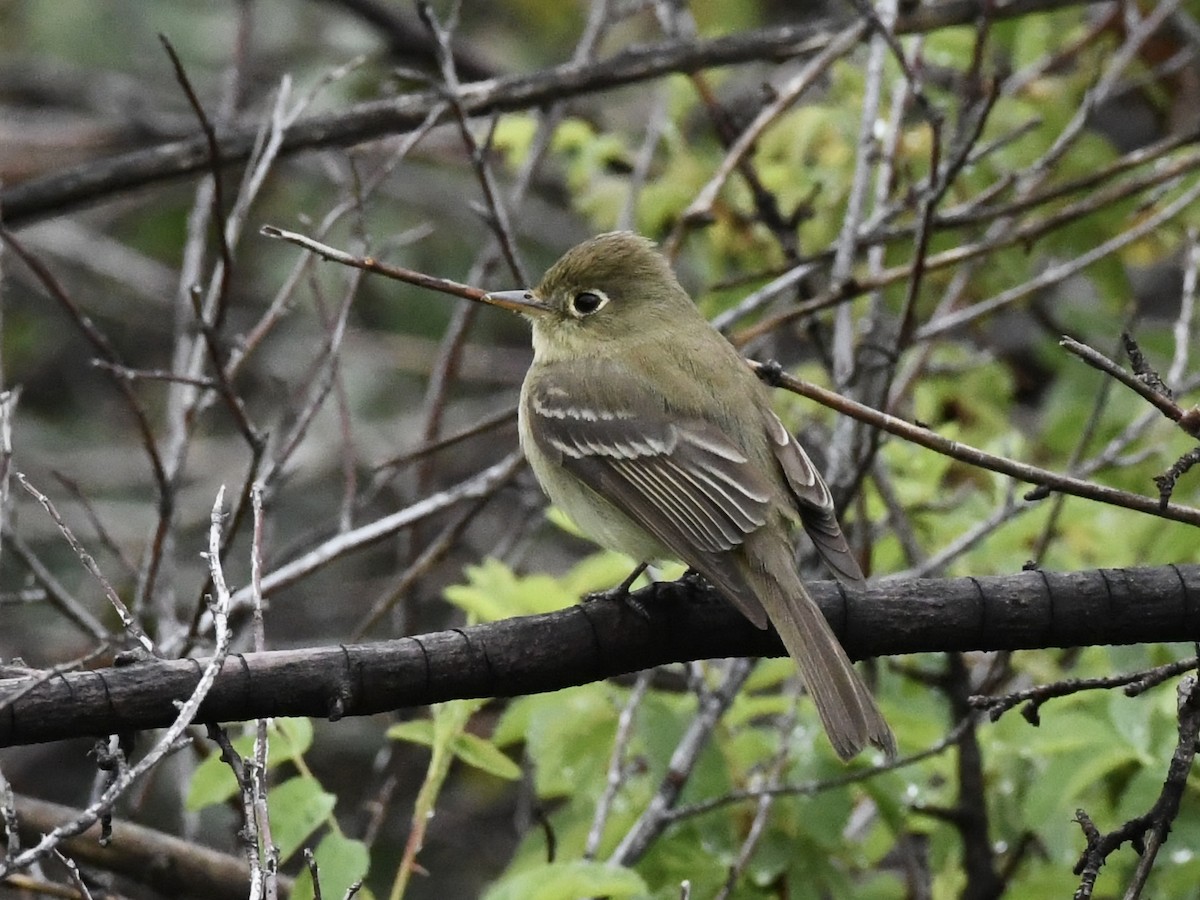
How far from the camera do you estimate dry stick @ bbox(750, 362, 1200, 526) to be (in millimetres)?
2818

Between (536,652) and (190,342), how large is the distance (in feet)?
9.91

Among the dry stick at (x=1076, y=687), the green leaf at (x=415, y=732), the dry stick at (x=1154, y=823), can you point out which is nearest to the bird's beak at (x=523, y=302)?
the green leaf at (x=415, y=732)

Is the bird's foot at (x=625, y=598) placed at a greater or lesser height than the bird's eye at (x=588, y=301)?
lesser

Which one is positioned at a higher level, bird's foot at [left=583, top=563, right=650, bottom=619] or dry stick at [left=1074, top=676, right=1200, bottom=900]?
bird's foot at [left=583, top=563, right=650, bottom=619]

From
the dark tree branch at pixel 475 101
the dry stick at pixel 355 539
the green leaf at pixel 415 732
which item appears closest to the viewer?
the green leaf at pixel 415 732

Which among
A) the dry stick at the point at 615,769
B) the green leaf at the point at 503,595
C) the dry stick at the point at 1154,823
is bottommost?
the dry stick at the point at 1154,823

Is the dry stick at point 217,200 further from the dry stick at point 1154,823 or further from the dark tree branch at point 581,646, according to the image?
the dry stick at point 1154,823

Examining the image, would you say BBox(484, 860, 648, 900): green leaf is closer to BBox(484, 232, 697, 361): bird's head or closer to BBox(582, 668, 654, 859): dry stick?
BBox(582, 668, 654, 859): dry stick

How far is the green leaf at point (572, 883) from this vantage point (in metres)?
2.93

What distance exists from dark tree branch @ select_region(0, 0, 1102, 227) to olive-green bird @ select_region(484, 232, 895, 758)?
2.54 feet

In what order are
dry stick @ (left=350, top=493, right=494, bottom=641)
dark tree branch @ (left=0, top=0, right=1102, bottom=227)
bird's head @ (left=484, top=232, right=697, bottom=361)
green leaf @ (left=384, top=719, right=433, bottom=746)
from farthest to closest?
dark tree branch @ (left=0, top=0, right=1102, bottom=227)
bird's head @ (left=484, top=232, right=697, bottom=361)
dry stick @ (left=350, top=493, right=494, bottom=641)
green leaf @ (left=384, top=719, right=433, bottom=746)

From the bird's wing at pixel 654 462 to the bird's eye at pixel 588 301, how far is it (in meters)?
0.27

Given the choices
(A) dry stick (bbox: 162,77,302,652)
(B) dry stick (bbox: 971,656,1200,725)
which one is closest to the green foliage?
(A) dry stick (bbox: 162,77,302,652)

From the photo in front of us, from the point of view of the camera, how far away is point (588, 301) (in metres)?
4.85
